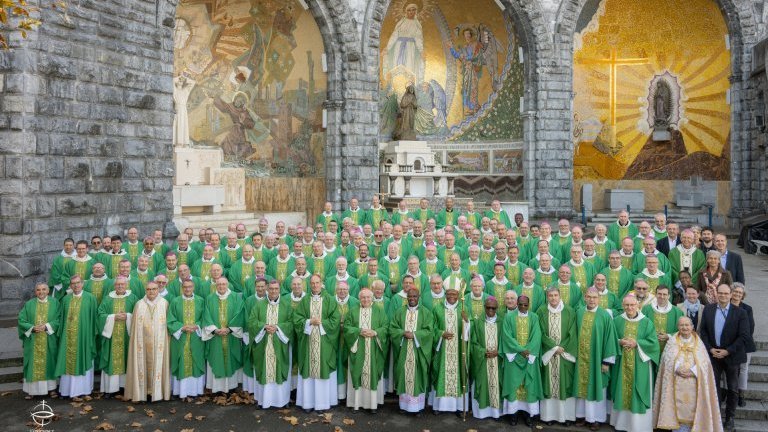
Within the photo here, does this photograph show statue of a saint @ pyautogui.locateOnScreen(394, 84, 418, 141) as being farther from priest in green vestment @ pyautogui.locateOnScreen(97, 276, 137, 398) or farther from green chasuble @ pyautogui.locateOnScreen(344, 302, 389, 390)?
priest in green vestment @ pyautogui.locateOnScreen(97, 276, 137, 398)

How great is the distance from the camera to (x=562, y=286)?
8500 mm

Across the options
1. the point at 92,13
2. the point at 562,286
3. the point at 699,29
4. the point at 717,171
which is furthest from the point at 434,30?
the point at 562,286

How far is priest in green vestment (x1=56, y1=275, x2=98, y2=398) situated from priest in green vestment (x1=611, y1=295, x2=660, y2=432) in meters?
6.43

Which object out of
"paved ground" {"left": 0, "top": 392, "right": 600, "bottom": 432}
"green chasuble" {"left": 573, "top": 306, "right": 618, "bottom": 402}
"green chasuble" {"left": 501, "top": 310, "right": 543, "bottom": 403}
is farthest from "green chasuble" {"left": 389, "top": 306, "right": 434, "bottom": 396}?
"green chasuble" {"left": 573, "top": 306, "right": 618, "bottom": 402}

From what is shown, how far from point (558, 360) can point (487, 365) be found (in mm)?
818

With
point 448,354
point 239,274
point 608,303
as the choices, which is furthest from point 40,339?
point 608,303

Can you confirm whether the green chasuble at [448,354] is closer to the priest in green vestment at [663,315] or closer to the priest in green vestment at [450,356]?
the priest in green vestment at [450,356]

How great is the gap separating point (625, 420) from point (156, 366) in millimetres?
5580

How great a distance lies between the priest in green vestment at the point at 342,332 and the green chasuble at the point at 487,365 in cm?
155

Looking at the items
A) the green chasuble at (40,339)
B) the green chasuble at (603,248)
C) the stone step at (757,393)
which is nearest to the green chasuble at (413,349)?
the stone step at (757,393)

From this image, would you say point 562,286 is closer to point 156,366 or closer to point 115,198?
point 156,366

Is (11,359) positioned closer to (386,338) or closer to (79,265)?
(79,265)

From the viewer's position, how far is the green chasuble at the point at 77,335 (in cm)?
833

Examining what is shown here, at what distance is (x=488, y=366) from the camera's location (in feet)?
25.6
